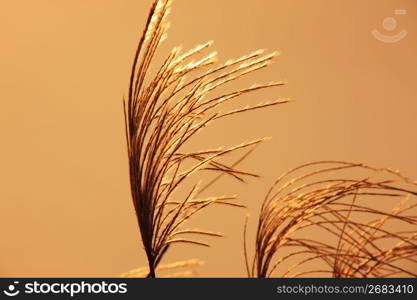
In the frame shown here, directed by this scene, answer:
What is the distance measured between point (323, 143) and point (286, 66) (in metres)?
0.20

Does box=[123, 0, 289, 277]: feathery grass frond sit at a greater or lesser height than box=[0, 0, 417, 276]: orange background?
lesser

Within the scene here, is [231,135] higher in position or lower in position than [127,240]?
higher

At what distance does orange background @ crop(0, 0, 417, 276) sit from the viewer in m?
0.95

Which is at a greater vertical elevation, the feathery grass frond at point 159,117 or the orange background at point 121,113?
the orange background at point 121,113

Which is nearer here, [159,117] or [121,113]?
[159,117]

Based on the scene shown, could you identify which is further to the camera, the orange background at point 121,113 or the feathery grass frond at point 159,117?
the orange background at point 121,113

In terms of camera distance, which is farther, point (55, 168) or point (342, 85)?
point (342, 85)

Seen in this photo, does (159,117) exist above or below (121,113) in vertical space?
below

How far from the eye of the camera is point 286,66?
114 cm

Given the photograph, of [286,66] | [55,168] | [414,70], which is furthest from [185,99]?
[414,70]

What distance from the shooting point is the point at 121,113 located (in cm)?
104

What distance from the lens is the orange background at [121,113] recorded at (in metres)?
0.95

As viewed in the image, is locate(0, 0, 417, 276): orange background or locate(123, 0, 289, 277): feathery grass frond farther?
locate(0, 0, 417, 276): orange background

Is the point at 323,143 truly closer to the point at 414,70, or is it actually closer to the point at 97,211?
the point at 414,70
